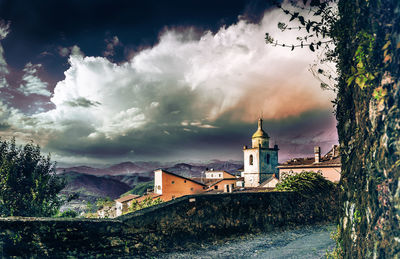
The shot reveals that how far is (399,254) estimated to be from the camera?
2.29 meters

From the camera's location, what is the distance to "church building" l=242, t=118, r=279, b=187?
61.8 meters

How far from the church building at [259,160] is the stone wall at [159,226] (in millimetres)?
53131

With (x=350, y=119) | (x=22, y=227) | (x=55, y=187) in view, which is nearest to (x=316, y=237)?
(x=350, y=119)

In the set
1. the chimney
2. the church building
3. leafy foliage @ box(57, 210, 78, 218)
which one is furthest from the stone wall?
the church building

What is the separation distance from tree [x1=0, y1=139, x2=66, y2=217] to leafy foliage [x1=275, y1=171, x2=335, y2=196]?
14.5 m

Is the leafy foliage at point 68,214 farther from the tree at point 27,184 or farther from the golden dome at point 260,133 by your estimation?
the golden dome at point 260,133

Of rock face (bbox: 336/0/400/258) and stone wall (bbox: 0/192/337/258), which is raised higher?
rock face (bbox: 336/0/400/258)

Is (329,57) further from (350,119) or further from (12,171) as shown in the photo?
(12,171)

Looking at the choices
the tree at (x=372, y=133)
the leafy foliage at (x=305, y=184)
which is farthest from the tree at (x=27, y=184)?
the tree at (x=372, y=133)

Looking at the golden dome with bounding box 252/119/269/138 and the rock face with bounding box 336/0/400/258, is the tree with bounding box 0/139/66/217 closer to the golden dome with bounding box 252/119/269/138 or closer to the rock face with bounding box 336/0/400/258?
the rock face with bounding box 336/0/400/258

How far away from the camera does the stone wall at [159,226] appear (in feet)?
17.4

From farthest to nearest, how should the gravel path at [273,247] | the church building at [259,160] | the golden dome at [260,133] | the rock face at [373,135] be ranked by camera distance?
1. the golden dome at [260,133]
2. the church building at [259,160]
3. the gravel path at [273,247]
4. the rock face at [373,135]

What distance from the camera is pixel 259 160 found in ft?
202

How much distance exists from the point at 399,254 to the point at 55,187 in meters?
19.5
